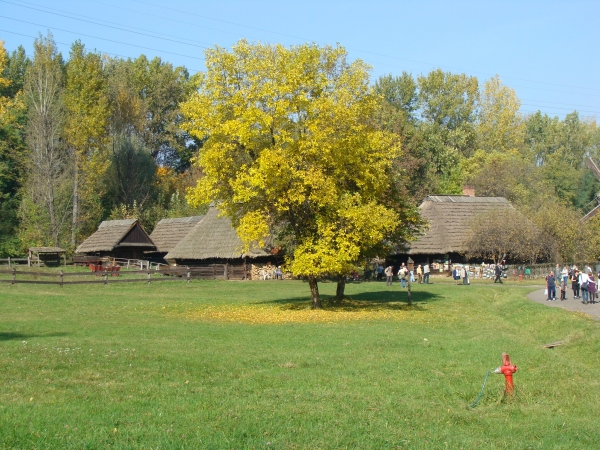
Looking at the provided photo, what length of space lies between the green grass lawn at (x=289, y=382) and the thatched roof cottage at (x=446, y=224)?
31.2 meters

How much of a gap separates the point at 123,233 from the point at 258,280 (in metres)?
13.6

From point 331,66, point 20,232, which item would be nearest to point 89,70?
point 20,232

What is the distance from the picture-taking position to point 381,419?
1063 cm

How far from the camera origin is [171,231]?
68.1 metres

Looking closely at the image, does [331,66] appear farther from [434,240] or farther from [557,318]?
[434,240]

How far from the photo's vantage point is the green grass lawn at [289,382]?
961cm

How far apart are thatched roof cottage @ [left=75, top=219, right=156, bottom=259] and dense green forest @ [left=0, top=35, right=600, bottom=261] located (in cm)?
442

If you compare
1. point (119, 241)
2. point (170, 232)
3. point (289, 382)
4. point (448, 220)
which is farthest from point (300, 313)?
point (170, 232)

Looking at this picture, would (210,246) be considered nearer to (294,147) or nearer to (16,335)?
(294,147)

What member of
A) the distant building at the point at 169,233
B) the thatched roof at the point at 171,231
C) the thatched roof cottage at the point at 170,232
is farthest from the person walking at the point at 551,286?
the thatched roof at the point at 171,231

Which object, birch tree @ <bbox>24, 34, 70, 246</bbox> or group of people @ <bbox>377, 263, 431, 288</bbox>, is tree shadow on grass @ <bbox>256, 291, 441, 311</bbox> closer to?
group of people @ <bbox>377, 263, 431, 288</bbox>

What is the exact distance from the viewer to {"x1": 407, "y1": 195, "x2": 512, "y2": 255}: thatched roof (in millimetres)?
58500

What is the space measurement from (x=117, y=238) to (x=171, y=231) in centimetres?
939

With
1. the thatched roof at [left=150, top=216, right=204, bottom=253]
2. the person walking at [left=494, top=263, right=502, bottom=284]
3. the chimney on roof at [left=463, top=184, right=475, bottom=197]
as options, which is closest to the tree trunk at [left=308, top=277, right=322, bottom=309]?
the person walking at [left=494, top=263, right=502, bottom=284]
